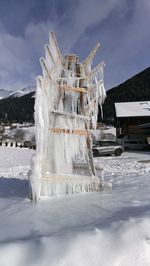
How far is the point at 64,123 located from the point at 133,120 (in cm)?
3469

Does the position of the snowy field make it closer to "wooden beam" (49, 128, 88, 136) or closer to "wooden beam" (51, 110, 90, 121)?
"wooden beam" (49, 128, 88, 136)

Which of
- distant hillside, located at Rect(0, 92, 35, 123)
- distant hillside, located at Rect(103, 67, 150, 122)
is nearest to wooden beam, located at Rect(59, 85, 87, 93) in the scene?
distant hillside, located at Rect(103, 67, 150, 122)

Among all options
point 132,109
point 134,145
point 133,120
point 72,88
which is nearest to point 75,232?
point 72,88

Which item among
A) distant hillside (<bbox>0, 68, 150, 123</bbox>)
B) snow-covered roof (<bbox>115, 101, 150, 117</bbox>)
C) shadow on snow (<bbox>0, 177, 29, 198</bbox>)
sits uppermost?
distant hillside (<bbox>0, 68, 150, 123</bbox>)

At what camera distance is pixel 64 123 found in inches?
290

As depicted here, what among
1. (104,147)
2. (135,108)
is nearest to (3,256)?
(104,147)

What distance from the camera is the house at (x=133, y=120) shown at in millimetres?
39281

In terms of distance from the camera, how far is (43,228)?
4730 millimetres

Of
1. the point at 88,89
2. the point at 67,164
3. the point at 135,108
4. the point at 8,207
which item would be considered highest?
the point at 135,108

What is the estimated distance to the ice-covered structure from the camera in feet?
22.2

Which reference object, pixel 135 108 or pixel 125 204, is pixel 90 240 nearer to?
pixel 125 204

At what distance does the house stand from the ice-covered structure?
103 feet

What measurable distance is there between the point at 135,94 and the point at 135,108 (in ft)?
161

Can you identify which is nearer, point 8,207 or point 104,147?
point 8,207
